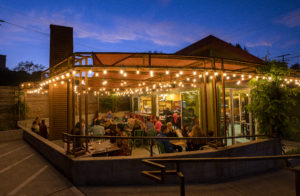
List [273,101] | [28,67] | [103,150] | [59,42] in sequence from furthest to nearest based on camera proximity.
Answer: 1. [28,67]
2. [59,42]
3. [273,101]
4. [103,150]

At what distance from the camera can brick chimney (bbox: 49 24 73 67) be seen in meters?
8.15

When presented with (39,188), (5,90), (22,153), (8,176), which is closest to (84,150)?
(39,188)

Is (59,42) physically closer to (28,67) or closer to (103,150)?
(103,150)

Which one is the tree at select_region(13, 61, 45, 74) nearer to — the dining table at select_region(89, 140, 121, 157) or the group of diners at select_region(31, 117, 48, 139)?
the group of diners at select_region(31, 117, 48, 139)

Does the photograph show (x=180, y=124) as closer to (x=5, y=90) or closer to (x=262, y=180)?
(x=262, y=180)

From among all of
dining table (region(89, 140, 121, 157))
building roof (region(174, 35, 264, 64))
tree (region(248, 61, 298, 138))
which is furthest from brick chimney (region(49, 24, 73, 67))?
tree (region(248, 61, 298, 138))

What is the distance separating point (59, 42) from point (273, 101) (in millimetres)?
9632

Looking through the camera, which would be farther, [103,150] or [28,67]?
[28,67]

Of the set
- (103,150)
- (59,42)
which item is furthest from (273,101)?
(59,42)

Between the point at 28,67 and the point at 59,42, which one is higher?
the point at 28,67

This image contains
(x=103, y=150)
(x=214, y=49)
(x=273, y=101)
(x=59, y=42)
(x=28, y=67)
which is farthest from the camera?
(x=28, y=67)

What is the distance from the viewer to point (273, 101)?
559 centimetres

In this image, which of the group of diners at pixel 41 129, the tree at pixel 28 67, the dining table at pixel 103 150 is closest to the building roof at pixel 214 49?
the dining table at pixel 103 150

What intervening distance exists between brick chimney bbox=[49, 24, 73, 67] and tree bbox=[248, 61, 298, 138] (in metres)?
8.63
